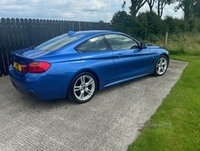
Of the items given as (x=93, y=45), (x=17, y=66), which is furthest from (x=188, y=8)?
(x=17, y=66)

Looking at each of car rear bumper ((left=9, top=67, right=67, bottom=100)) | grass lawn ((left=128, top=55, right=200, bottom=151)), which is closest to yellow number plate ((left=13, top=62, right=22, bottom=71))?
car rear bumper ((left=9, top=67, right=67, bottom=100))

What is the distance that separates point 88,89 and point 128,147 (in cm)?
168

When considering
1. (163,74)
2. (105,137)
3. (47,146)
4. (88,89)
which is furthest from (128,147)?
(163,74)

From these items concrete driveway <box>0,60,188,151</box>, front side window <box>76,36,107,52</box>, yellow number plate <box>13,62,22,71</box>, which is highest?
front side window <box>76,36,107,52</box>

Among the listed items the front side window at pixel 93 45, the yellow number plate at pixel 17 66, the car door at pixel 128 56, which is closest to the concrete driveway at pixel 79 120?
the car door at pixel 128 56

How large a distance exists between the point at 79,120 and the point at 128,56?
208 cm

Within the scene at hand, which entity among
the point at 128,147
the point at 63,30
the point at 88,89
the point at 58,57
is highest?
the point at 63,30

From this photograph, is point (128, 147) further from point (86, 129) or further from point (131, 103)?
point (131, 103)

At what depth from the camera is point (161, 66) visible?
18.2 feet

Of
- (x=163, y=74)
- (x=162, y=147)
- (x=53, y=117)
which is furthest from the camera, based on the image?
(x=163, y=74)

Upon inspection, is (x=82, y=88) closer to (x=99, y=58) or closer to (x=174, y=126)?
(x=99, y=58)

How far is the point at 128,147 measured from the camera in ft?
7.98

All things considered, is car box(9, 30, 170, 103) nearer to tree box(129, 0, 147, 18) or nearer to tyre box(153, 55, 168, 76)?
tyre box(153, 55, 168, 76)

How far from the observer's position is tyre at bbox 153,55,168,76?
5390mm
